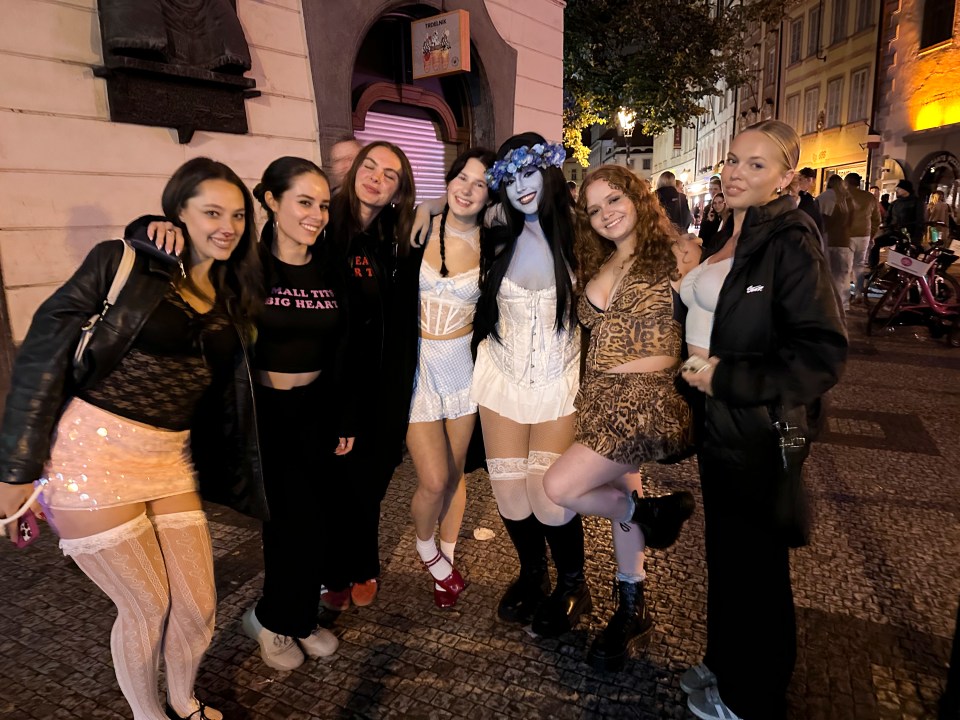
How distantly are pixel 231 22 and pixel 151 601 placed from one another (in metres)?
4.72

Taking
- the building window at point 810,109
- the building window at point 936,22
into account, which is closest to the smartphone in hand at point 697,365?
the building window at point 936,22

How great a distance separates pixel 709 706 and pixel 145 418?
86.9 inches

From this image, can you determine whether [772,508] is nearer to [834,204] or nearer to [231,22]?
[231,22]

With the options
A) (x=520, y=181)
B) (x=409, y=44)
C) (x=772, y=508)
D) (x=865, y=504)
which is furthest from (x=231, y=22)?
(x=865, y=504)

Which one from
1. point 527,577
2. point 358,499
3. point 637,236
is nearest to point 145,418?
point 358,499

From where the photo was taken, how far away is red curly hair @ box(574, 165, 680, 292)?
2484mm

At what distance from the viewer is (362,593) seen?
3.05m

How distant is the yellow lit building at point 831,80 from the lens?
23094 millimetres

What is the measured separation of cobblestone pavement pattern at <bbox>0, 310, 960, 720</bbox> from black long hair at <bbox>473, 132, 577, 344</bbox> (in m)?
1.40

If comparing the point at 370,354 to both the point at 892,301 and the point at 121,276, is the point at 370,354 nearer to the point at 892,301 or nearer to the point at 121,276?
the point at 121,276

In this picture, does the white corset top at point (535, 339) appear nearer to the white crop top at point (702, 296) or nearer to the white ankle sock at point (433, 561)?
the white crop top at point (702, 296)

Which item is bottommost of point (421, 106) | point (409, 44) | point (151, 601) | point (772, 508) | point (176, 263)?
point (151, 601)

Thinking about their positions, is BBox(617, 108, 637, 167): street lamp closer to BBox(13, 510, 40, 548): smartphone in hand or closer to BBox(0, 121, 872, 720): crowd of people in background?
BBox(0, 121, 872, 720): crowd of people in background

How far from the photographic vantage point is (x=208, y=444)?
2307 millimetres
